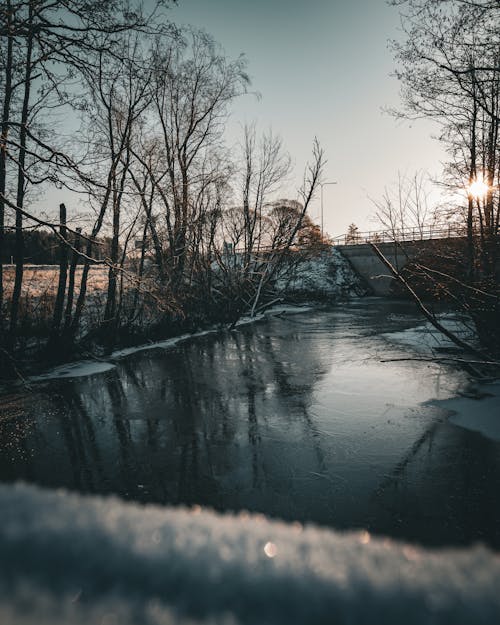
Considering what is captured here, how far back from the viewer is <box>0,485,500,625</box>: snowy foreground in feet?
8.70

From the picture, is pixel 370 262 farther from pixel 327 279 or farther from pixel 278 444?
pixel 278 444

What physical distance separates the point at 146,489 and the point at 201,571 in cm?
136

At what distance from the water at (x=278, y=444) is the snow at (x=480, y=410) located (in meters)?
0.23

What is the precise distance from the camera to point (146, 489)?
416cm

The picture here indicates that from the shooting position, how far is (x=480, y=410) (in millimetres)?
6168

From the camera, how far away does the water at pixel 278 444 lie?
3750 mm

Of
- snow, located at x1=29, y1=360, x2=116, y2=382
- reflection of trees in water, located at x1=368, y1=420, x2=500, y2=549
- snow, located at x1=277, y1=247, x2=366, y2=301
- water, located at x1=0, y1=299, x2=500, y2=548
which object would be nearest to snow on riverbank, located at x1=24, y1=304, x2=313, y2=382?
snow, located at x1=29, y1=360, x2=116, y2=382

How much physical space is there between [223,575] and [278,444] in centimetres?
230

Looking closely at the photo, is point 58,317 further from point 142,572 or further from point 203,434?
point 142,572

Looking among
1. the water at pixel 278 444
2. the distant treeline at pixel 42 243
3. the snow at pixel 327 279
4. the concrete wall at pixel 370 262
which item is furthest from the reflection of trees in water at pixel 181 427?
the concrete wall at pixel 370 262

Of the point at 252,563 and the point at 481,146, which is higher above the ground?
the point at 481,146

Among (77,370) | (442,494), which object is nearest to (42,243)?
(77,370)

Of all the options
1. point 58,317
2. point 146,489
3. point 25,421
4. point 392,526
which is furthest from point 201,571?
point 58,317

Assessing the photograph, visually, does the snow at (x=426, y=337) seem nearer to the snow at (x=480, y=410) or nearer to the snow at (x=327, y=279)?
the snow at (x=480, y=410)
